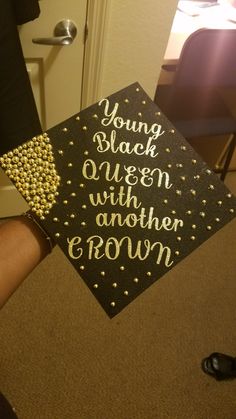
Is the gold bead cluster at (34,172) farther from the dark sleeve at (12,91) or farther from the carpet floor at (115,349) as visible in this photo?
the carpet floor at (115,349)

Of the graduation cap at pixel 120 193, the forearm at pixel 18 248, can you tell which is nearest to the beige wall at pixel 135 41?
the graduation cap at pixel 120 193

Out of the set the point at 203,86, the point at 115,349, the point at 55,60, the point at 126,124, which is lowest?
the point at 115,349

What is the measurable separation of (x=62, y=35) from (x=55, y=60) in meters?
0.09

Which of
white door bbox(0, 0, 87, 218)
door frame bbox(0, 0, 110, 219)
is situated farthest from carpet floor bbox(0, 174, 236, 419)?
door frame bbox(0, 0, 110, 219)

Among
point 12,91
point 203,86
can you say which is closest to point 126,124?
point 12,91

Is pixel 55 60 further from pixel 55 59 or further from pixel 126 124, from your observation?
pixel 126 124

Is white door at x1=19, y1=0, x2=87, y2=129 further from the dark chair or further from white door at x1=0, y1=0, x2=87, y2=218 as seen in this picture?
the dark chair

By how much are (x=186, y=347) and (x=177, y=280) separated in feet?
0.94

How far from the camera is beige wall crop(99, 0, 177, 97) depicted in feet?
3.56

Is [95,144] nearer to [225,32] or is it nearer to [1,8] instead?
[1,8]

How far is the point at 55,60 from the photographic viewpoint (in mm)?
1144

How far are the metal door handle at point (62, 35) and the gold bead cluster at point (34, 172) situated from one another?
1.90ft

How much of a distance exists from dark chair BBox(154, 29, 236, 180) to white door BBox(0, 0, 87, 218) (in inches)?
14.2

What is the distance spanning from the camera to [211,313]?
1.46 metres
